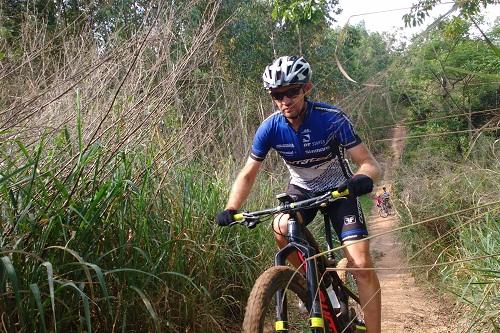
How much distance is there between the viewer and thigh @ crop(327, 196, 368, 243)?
3.23 metres

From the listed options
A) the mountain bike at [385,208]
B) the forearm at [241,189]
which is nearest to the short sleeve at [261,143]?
the forearm at [241,189]

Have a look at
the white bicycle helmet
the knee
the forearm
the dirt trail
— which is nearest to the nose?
the white bicycle helmet

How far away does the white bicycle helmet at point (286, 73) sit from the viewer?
321 cm

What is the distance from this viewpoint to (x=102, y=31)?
5.23m

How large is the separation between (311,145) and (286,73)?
51 cm

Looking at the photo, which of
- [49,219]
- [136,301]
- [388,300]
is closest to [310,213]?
[136,301]

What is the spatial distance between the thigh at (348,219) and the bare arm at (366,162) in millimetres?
184

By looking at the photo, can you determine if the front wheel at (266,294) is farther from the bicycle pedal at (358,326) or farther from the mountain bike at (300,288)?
the bicycle pedal at (358,326)

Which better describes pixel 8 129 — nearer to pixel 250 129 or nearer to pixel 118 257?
pixel 118 257

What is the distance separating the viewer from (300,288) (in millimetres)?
2973

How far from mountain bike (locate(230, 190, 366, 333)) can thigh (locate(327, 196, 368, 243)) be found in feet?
0.31

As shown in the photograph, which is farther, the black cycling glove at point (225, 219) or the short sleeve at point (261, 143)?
the short sleeve at point (261, 143)

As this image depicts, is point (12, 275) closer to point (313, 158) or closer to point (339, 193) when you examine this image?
point (339, 193)

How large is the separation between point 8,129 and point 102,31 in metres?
2.69
